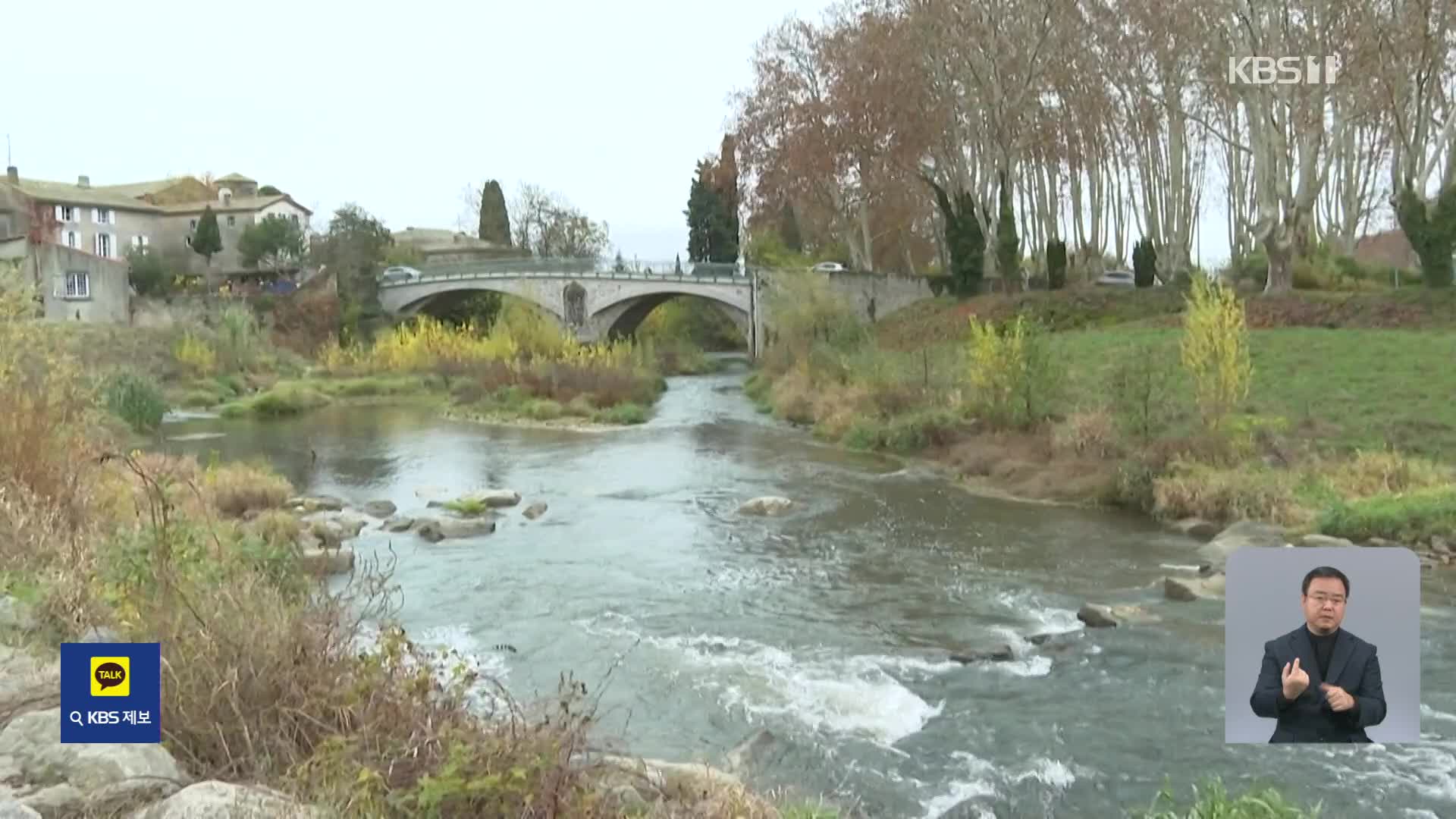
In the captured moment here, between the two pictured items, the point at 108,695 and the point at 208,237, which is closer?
the point at 108,695

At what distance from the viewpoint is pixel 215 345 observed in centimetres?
4403

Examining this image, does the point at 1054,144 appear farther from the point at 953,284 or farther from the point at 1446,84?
the point at 1446,84

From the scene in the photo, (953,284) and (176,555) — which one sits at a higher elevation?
(953,284)

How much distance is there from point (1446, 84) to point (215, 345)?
39.9m

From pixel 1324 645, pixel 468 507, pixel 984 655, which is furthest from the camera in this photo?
pixel 468 507

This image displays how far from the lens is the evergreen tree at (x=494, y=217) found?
8762 cm

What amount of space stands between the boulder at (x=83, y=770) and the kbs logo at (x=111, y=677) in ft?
0.67

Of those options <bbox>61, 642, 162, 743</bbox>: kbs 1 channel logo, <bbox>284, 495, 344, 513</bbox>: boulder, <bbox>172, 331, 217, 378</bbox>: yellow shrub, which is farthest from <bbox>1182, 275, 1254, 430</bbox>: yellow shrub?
<bbox>172, 331, 217, 378</bbox>: yellow shrub

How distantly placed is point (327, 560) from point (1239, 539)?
1010 centimetres

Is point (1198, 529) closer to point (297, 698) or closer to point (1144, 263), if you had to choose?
point (297, 698)

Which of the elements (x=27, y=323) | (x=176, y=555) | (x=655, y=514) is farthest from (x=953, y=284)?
(x=176, y=555)

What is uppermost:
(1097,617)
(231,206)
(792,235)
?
(231,206)

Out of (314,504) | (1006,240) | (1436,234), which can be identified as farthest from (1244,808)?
(1006,240)

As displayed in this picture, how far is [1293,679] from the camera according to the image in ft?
8.32
